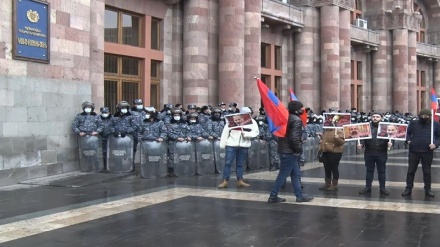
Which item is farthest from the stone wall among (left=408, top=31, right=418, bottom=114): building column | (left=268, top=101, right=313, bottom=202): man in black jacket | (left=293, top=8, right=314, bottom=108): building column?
(left=408, top=31, right=418, bottom=114): building column

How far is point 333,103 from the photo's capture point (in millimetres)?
27031

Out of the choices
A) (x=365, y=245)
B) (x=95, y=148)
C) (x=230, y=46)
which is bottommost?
(x=365, y=245)

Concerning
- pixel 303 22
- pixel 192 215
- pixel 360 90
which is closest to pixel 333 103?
pixel 303 22

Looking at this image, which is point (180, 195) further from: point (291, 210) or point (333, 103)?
point (333, 103)

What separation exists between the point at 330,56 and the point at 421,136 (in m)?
16.5

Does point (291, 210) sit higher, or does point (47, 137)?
point (47, 137)

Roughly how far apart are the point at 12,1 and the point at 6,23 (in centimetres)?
53

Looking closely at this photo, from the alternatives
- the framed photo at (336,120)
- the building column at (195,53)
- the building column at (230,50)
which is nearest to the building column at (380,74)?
the building column at (230,50)

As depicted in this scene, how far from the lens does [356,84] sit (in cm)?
3319

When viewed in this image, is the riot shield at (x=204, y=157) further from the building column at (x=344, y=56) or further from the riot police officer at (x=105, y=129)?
the building column at (x=344, y=56)

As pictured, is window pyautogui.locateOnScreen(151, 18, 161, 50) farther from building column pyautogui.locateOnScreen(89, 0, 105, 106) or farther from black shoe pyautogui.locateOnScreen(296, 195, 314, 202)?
black shoe pyautogui.locateOnScreen(296, 195, 314, 202)

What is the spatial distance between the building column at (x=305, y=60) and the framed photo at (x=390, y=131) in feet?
51.9

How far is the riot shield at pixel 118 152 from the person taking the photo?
13383 mm

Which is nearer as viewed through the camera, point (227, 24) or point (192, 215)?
point (192, 215)
